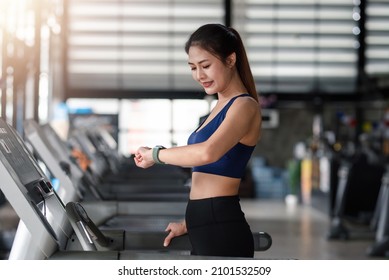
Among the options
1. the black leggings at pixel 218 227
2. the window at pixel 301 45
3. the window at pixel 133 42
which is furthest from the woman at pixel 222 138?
the window at pixel 301 45

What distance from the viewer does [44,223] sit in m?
2.03

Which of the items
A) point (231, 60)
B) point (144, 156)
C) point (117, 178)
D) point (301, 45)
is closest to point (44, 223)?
point (144, 156)

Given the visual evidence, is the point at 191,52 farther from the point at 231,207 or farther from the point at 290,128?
the point at 290,128

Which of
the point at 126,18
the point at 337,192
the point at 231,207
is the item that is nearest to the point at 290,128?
the point at 126,18

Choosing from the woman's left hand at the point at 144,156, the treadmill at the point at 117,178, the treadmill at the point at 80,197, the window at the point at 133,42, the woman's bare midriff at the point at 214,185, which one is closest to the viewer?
the woman's left hand at the point at 144,156

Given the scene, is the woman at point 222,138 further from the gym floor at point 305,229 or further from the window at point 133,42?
the window at point 133,42

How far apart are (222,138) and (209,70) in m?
0.19

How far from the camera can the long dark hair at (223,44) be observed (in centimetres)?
204

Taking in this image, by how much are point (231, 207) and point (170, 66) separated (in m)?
13.0

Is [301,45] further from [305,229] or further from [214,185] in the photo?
[214,185]

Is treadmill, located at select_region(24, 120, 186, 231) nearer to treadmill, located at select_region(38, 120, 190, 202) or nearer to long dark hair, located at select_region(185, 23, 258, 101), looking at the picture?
treadmill, located at select_region(38, 120, 190, 202)

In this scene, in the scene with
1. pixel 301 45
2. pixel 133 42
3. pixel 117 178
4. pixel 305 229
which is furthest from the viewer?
pixel 301 45

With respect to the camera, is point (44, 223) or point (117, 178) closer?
point (44, 223)

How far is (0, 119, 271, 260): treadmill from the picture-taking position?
1975mm
